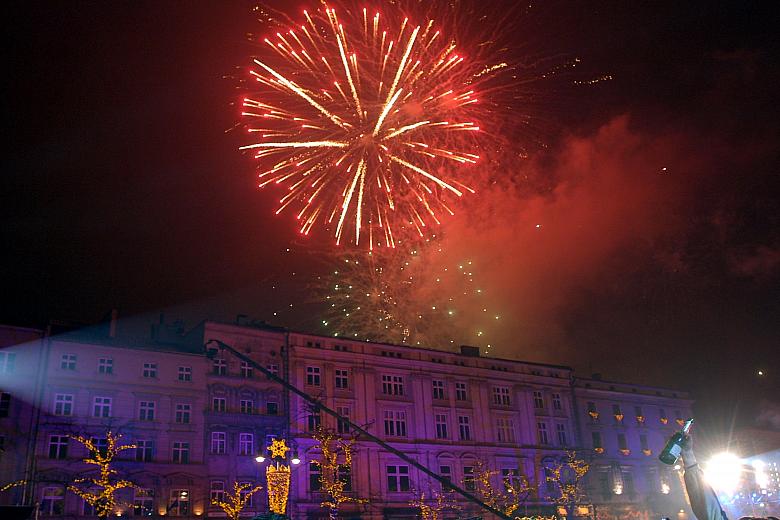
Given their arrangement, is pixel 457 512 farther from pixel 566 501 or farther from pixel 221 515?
pixel 221 515

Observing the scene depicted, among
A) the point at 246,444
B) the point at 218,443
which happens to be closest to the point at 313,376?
the point at 246,444

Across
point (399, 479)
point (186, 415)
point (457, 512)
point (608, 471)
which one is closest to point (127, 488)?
point (186, 415)

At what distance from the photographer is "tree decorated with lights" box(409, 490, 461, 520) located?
4962cm

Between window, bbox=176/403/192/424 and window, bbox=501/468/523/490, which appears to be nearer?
window, bbox=176/403/192/424

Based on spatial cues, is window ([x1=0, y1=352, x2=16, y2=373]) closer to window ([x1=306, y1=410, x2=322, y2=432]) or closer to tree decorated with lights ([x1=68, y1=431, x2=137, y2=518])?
tree decorated with lights ([x1=68, y1=431, x2=137, y2=518])

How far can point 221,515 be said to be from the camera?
42.8 meters

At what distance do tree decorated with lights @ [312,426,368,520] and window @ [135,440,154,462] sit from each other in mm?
10385

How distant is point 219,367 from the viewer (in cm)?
4672

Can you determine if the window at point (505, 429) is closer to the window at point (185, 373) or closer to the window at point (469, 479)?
the window at point (469, 479)

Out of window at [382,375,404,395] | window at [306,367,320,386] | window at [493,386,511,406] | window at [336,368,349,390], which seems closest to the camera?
window at [306,367,320,386]

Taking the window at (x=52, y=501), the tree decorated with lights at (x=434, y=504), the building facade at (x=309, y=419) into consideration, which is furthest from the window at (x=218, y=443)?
the tree decorated with lights at (x=434, y=504)

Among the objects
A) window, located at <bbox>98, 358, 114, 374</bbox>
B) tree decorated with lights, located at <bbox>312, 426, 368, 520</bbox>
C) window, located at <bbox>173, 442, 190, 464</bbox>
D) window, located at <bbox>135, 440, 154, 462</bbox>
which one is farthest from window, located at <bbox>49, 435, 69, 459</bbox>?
tree decorated with lights, located at <bbox>312, 426, 368, 520</bbox>

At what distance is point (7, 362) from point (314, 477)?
20.0 metres

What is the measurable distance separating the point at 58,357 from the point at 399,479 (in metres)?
24.3
